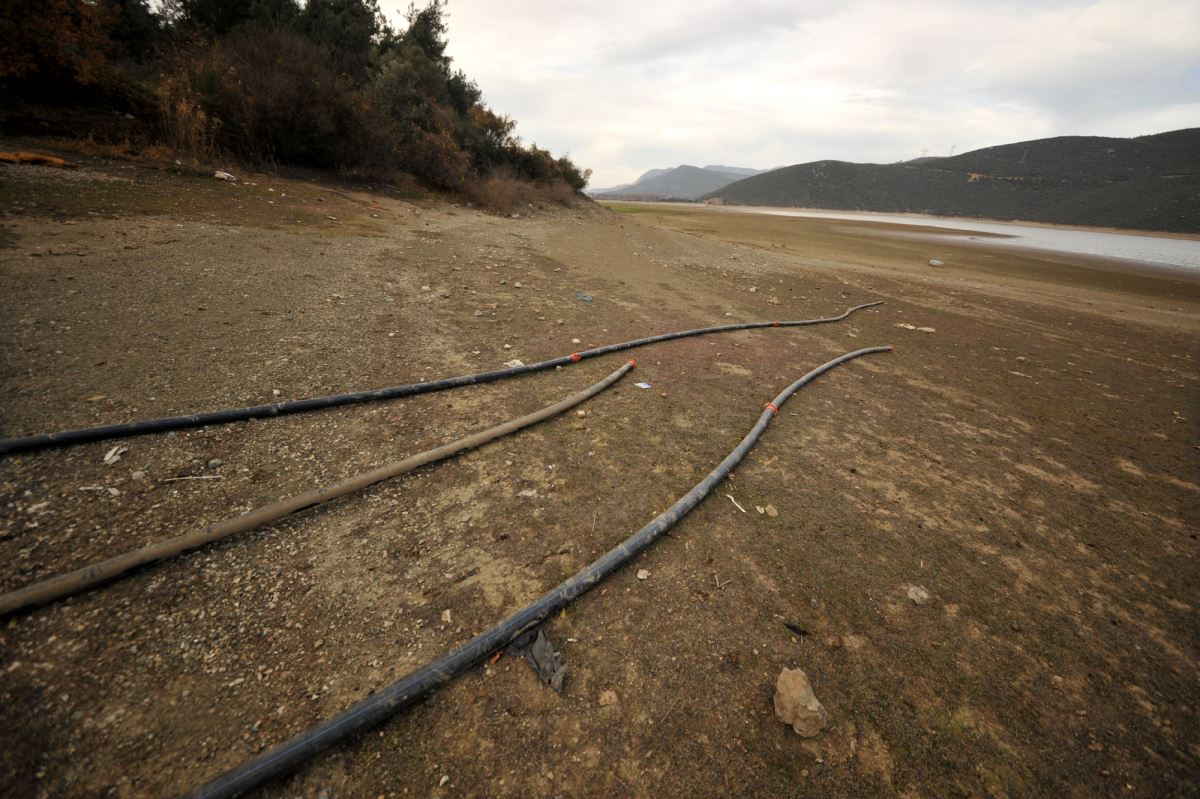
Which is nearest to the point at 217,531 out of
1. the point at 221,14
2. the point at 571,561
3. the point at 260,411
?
the point at 260,411

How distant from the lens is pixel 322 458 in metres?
2.67

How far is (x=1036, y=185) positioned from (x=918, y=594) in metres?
102

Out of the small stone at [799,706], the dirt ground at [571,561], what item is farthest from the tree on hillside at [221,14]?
the small stone at [799,706]

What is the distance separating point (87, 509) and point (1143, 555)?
18.8ft

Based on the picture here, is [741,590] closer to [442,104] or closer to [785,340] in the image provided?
[785,340]

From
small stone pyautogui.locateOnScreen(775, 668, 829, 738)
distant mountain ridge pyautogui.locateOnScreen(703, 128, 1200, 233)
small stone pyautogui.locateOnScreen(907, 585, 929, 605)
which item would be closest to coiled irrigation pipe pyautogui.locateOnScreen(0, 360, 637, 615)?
small stone pyautogui.locateOnScreen(775, 668, 829, 738)

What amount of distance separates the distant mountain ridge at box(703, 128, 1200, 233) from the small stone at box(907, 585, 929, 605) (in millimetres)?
70526

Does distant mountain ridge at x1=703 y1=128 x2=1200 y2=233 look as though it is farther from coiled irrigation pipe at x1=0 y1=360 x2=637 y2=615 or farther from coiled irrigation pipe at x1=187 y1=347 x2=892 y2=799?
coiled irrigation pipe at x1=0 y1=360 x2=637 y2=615

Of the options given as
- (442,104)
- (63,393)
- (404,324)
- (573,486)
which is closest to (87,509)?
(63,393)

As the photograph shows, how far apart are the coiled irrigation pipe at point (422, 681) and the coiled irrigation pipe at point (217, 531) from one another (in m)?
1.04

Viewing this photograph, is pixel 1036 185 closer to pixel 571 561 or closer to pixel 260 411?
pixel 571 561

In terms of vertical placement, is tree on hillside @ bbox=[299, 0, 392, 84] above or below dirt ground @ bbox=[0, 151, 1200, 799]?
above

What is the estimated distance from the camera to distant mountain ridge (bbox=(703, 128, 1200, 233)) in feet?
170

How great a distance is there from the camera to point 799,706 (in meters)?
1.65
